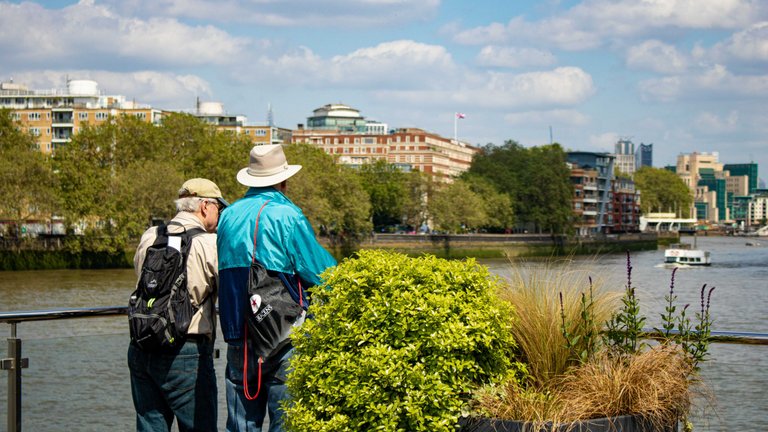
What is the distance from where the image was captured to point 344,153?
15912cm

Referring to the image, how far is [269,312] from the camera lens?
473 centimetres

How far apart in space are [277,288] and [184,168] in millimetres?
67498

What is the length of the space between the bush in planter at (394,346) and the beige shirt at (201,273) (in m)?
0.93

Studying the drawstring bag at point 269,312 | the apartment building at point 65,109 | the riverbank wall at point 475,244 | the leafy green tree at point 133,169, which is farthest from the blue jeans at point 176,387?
the apartment building at point 65,109

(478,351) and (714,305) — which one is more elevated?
(478,351)

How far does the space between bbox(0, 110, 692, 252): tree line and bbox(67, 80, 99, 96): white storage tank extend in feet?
142

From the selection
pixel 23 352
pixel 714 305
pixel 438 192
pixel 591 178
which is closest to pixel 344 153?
pixel 591 178

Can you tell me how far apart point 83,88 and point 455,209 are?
56265mm

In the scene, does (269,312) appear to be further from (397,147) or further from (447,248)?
(397,147)

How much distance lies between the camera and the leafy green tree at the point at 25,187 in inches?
2308

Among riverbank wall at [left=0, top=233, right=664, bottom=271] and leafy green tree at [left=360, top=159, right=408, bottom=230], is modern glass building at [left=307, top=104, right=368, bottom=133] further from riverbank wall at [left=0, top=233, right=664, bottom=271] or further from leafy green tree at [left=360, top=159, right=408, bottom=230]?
leafy green tree at [left=360, top=159, right=408, bottom=230]

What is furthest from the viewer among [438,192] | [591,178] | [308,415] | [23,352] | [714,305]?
[591,178]

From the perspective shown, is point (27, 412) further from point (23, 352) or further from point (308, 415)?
point (308, 415)

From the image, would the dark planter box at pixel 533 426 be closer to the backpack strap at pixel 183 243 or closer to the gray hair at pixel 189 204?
the backpack strap at pixel 183 243
